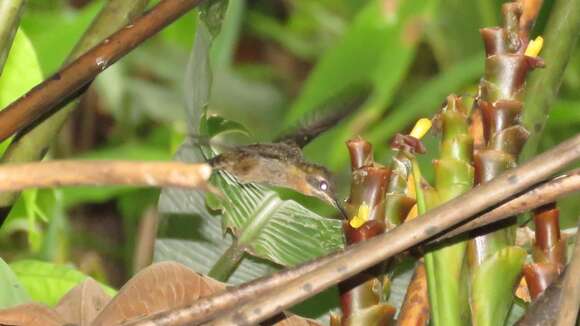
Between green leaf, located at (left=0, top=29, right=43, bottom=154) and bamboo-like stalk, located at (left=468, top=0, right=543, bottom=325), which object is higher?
green leaf, located at (left=0, top=29, right=43, bottom=154)

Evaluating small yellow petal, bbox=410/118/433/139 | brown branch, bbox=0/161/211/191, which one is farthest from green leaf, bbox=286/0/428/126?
brown branch, bbox=0/161/211/191

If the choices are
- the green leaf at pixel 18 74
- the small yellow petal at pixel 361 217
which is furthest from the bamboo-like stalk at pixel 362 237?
the green leaf at pixel 18 74

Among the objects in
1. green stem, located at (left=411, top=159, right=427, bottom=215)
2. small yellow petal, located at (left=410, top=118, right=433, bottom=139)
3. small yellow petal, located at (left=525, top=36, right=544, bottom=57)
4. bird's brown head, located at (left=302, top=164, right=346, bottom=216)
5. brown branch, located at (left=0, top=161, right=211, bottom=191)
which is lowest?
brown branch, located at (left=0, top=161, right=211, bottom=191)

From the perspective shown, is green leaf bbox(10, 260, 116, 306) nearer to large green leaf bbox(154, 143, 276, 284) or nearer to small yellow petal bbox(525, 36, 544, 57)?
large green leaf bbox(154, 143, 276, 284)

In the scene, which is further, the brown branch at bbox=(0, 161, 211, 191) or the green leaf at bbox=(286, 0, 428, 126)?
the green leaf at bbox=(286, 0, 428, 126)

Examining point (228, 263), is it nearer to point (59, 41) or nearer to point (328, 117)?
point (328, 117)

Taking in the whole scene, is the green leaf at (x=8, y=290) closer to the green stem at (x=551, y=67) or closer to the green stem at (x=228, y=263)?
the green stem at (x=228, y=263)
